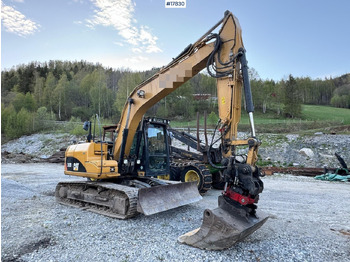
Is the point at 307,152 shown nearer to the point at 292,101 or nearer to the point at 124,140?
the point at 124,140

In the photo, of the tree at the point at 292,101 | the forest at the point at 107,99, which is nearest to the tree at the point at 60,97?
the forest at the point at 107,99

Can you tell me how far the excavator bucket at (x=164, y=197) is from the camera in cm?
530

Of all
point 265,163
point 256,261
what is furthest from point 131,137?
point 265,163

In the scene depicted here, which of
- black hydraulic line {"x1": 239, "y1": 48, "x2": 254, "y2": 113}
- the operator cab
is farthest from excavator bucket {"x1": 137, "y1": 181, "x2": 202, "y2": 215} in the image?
black hydraulic line {"x1": 239, "y1": 48, "x2": 254, "y2": 113}

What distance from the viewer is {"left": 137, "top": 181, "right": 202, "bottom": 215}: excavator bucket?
5.30m

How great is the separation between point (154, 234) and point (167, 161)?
2705 millimetres

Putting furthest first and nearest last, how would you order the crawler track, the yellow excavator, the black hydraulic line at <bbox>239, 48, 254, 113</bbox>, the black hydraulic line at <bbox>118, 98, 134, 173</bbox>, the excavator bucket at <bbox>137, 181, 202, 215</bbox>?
1. the black hydraulic line at <bbox>118, 98, 134, 173</bbox>
2. the crawler track
3. the excavator bucket at <bbox>137, 181, 202, 215</bbox>
4. the black hydraulic line at <bbox>239, 48, 254, 113</bbox>
5. the yellow excavator

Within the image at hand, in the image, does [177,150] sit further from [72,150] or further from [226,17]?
[226,17]

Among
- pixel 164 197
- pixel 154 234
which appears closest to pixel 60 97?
pixel 164 197

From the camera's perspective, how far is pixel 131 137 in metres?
6.68

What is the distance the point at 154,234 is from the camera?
4719 millimetres

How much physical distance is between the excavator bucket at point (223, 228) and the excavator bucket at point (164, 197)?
1.25m

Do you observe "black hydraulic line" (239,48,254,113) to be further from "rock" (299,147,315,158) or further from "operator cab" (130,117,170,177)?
"rock" (299,147,315,158)

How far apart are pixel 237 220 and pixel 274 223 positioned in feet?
5.74
